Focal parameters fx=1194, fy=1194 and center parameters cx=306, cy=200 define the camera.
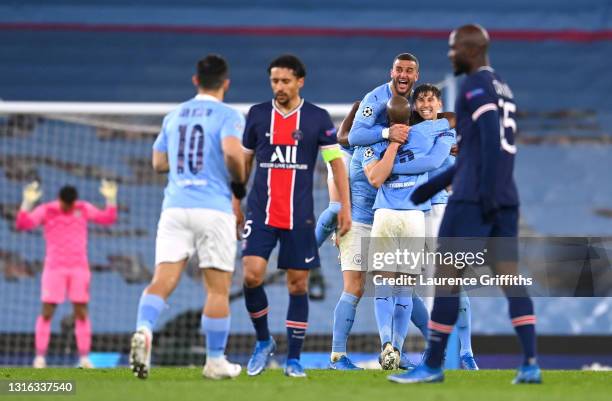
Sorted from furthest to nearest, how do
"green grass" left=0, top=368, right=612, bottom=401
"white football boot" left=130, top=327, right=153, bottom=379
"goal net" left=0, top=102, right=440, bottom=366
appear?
"goal net" left=0, top=102, right=440, bottom=366
"white football boot" left=130, top=327, right=153, bottom=379
"green grass" left=0, top=368, right=612, bottom=401

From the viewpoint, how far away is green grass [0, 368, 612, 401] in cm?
615

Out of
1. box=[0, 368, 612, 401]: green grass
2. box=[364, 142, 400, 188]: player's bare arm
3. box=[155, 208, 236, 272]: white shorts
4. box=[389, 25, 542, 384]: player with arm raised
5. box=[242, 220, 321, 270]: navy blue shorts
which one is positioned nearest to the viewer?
box=[0, 368, 612, 401]: green grass

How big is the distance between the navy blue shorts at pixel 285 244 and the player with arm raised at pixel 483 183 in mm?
1028

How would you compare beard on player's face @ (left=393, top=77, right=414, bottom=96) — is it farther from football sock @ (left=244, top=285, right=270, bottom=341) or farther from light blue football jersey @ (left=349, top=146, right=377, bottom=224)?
football sock @ (left=244, top=285, right=270, bottom=341)

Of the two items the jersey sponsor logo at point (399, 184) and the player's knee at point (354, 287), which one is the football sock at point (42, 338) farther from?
the jersey sponsor logo at point (399, 184)

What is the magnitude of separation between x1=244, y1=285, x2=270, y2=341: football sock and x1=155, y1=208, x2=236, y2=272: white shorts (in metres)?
0.51

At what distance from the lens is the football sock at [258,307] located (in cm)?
771

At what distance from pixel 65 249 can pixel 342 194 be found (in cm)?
681

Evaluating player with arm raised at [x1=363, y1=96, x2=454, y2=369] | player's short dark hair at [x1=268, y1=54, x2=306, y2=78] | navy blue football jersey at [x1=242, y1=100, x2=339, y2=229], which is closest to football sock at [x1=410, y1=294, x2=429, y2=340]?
player with arm raised at [x1=363, y1=96, x2=454, y2=369]

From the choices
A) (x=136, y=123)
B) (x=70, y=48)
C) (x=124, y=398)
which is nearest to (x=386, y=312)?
(x=124, y=398)

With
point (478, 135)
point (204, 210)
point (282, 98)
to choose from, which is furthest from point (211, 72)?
point (478, 135)

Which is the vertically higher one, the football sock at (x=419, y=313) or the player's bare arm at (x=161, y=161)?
the player's bare arm at (x=161, y=161)

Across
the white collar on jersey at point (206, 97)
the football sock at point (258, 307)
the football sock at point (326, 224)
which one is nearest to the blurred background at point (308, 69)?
the football sock at point (326, 224)

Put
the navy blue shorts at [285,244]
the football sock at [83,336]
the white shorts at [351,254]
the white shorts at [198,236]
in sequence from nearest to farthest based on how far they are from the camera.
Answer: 1. the white shorts at [198,236]
2. the navy blue shorts at [285,244]
3. the white shorts at [351,254]
4. the football sock at [83,336]
